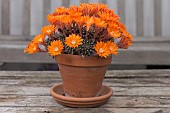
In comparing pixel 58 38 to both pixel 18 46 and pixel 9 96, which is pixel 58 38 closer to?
pixel 9 96

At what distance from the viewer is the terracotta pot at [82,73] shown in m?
0.88

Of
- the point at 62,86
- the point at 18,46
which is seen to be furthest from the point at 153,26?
the point at 62,86

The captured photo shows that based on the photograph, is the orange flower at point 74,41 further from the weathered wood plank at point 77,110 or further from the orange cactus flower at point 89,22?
the weathered wood plank at point 77,110

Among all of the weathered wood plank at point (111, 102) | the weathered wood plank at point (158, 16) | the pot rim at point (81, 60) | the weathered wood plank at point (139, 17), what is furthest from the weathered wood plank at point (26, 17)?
the pot rim at point (81, 60)

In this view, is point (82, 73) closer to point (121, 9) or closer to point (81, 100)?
point (81, 100)

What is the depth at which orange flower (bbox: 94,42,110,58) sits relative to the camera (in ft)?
2.75

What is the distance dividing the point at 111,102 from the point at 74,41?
0.26 meters

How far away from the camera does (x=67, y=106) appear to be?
3.03 feet

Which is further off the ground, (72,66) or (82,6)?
(82,6)

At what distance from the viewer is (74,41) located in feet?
2.73

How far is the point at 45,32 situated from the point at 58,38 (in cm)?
4

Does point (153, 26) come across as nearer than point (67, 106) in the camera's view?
No

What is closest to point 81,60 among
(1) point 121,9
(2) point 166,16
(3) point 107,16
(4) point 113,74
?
(3) point 107,16

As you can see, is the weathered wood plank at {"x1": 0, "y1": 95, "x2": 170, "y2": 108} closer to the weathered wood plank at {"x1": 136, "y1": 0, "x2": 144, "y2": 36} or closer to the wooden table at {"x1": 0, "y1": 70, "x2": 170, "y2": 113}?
the wooden table at {"x1": 0, "y1": 70, "x2": 170, "y2": 113}
